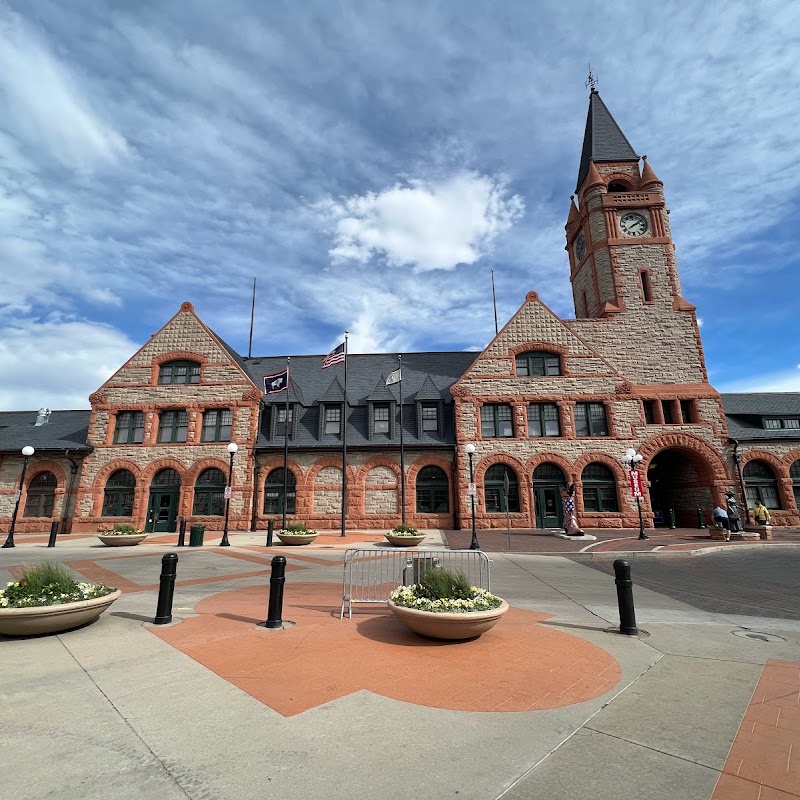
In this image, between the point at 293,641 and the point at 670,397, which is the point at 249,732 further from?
the point at 670,397

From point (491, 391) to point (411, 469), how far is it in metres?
6.56

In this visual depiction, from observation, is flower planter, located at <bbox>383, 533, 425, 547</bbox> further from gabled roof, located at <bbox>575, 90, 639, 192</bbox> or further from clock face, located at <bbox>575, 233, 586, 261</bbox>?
gabled roof, located at <bbox>575, 90, 639, 192</bbox>

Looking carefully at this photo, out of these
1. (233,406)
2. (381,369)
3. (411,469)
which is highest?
(381,369)

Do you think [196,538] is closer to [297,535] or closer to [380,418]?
[297,535]

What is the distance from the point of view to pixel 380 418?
27.2 metres

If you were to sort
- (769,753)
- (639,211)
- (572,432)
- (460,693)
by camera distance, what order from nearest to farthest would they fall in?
(769,753) → (460,693) → (572,432) → (639,211)

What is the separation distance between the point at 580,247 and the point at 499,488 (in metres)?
21.0

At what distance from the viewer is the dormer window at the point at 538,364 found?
26.6 m

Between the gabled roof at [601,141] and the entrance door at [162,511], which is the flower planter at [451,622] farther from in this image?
the gabled roof at [601,141]

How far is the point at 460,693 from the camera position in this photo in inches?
175

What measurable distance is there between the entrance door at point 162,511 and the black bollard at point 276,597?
2191 cm

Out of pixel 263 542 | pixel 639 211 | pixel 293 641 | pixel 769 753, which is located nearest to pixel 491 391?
pixel 263 542

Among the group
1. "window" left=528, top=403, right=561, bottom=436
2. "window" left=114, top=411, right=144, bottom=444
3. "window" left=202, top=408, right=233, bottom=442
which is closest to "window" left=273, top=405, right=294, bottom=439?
"window" left=202, top=408, right=233, bottom=442

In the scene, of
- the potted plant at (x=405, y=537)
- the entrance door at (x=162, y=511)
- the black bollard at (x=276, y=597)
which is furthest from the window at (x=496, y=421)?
the black bollard at (x=276, y=597)
